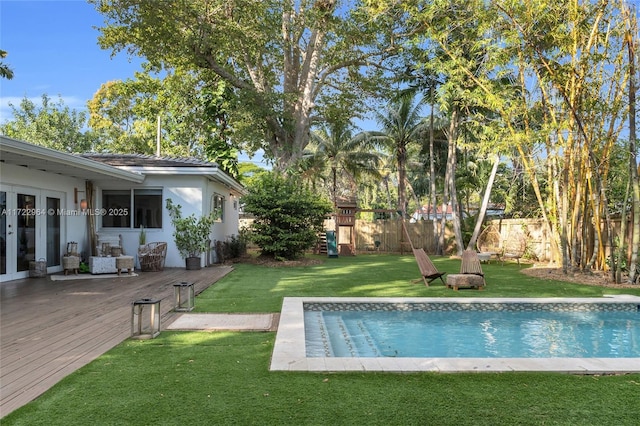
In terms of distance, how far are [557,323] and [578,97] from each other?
6017mm

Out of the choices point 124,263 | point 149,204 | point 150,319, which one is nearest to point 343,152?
point 149,204

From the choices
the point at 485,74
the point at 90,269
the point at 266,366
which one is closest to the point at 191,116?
the point at 90,269

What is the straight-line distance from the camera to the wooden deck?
3.56 metres

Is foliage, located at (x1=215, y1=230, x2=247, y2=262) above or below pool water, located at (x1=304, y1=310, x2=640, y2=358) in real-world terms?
above

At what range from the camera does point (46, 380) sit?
11.4ft

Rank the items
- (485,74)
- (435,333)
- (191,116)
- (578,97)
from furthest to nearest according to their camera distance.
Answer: (191,116)
(485,74)
(578,97)
(435,333)

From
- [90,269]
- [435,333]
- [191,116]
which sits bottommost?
[435,333]

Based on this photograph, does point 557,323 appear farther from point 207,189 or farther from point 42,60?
point 42,60

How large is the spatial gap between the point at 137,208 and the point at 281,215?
4.24 meters

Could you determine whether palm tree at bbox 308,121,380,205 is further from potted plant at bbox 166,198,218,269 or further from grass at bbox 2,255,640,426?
grass at bbox 2,255,640,426

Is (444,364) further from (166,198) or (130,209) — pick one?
(130,209)

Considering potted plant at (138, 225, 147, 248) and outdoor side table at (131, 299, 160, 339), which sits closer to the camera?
outdoor side table at (131, 299, 160, 339)

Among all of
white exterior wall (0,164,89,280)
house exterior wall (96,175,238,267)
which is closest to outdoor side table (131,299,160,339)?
white exterior wall (0,164,89,280)

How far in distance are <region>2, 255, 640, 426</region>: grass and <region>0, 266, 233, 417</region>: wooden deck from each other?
0.80ft
